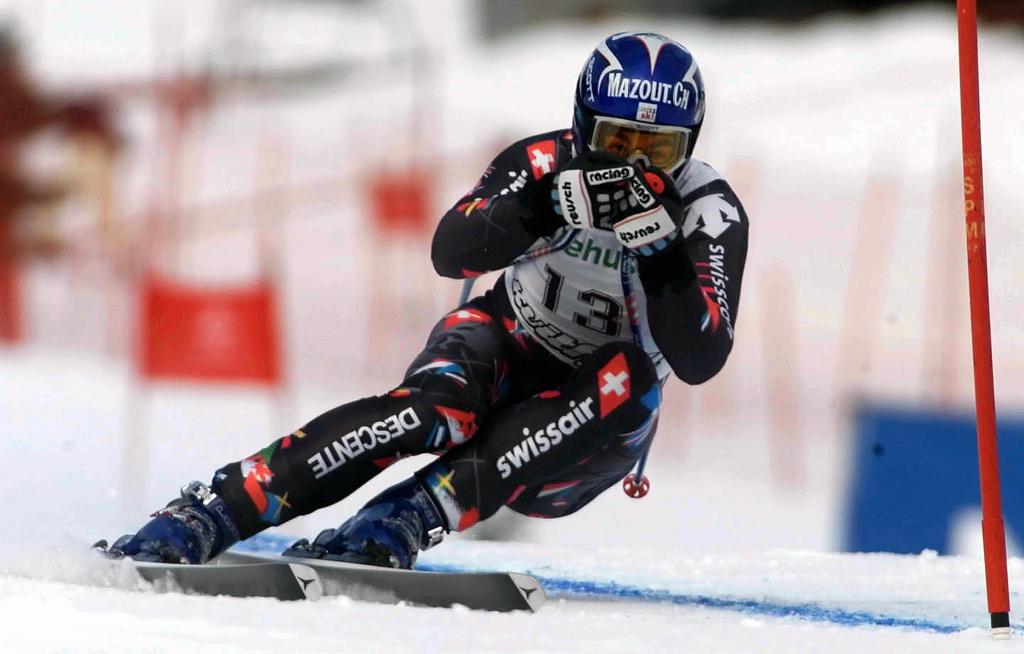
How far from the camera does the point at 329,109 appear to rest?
1977 cm

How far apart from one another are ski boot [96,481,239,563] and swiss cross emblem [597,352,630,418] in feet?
2.95

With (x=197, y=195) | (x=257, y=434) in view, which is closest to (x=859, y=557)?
(x=257, y=434)

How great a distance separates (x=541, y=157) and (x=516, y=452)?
78 cm

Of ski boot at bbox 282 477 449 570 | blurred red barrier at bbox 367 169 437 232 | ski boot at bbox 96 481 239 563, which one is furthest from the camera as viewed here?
blurred red barrier at bbox 367 169 437 232

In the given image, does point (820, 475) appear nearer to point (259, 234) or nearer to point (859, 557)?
point (859, 557)

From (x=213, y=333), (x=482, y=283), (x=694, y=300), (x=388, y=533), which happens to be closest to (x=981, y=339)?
(x=694, y=300)

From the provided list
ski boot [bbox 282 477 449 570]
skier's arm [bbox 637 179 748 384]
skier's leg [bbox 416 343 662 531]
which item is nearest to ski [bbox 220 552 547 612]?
ski boot [bbox 282 477 449 570]

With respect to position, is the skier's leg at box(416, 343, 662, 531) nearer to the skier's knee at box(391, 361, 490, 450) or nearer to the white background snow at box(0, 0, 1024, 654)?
the skier's knee at box(391, 361, 490, 450)

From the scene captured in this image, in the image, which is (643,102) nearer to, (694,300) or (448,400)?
(694,300)

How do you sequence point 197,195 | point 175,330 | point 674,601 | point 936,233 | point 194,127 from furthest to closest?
point 194,127 < point 197,195 < point 936,233 < point 175,330 < point 674,601

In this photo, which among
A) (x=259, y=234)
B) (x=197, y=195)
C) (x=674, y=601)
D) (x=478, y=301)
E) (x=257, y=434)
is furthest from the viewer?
(x=197, y=195)

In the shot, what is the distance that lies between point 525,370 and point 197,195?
13.8 meters

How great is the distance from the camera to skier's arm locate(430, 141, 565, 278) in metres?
3.80

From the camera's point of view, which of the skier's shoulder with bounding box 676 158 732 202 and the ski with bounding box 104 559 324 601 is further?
the skier's shoulder with bounding box 676 158 732 202
